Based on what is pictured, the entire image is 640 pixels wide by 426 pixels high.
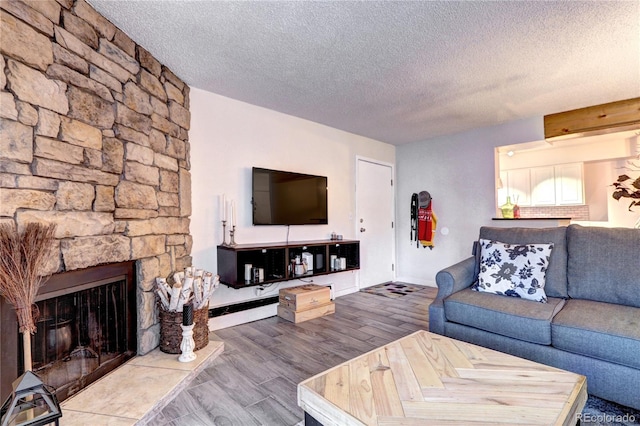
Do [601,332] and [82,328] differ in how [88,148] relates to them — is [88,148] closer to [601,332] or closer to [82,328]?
[82,328]

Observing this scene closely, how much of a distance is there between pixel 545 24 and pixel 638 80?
170 centimetres

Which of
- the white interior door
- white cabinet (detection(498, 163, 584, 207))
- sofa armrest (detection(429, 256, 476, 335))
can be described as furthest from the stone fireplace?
white cabinet (detection(498, 163, 584, 207))

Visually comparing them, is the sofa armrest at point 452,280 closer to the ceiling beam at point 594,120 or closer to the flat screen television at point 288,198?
the flat screen television at point 288,198

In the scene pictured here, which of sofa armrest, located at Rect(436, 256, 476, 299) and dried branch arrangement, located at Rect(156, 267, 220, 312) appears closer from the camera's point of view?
dried branch arrangement, located at Rect(156, 267, 220, 312)

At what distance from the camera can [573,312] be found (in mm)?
1922

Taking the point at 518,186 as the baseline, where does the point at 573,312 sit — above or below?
below

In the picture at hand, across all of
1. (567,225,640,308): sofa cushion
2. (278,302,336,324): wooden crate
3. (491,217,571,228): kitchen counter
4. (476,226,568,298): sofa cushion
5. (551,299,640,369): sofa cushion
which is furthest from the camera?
(491,217,571,228): kitchen counter

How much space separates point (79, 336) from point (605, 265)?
3.45 metres

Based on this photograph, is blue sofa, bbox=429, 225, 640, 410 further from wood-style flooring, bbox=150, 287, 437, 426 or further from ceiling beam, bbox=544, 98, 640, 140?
ceiling beam, bbox=544, 98, 640, 140

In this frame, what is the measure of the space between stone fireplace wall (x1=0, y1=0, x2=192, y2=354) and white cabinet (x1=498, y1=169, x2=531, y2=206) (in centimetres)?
580

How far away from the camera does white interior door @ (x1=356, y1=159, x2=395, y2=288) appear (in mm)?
4527

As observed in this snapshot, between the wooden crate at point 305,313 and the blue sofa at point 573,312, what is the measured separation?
47.0 inches

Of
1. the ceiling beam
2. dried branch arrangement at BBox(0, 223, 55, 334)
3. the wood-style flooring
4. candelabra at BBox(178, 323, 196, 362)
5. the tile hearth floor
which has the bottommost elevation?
the wood-style flooring

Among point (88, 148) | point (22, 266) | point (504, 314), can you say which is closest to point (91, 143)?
point (88, 148)
